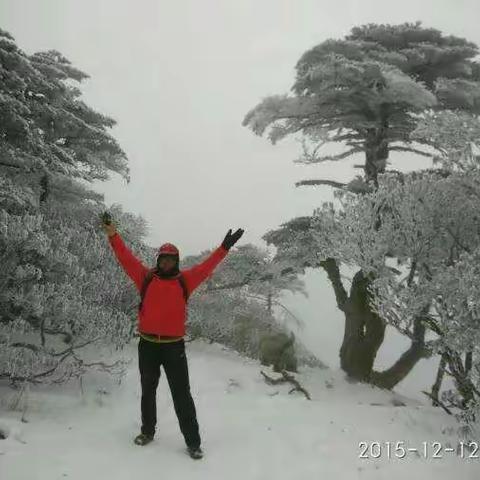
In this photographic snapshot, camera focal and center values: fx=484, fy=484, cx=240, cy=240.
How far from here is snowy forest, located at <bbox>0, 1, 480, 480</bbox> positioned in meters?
6.50

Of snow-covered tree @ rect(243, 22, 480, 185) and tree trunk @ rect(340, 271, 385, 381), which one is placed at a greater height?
snow-covered tree @ rect(243, 22, 480, 185)

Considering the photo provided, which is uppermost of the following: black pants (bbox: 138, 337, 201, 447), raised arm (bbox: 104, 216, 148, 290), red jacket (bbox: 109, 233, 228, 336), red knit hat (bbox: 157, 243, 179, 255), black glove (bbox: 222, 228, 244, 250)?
black glove (bbox: 222, 228, 244, 250)

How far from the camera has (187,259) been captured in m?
17.5

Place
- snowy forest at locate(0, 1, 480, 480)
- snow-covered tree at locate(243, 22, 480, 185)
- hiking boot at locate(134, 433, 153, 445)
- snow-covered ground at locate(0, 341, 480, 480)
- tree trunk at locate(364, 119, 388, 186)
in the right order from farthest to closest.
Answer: tree trunk at locate(364, 119, 388, 186) → snow-covered tree at locate(243, 22, 480, 185) → snowy forest at locate(0, 1, 480, 480) → hiking boot at locate(134, 433, 153, 445) → snow-covered ground at locate(0, 341, 480, 480)

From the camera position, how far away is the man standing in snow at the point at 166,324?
5.26 m

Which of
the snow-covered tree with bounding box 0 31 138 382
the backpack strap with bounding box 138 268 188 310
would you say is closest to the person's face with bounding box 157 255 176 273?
the backpack strap with bounding box 138 268 188 310

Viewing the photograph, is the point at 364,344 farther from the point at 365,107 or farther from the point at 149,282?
the point at 149,282

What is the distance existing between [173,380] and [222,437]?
→ 4.30 ft

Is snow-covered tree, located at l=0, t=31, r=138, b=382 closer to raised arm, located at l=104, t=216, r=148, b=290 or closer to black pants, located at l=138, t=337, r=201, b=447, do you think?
raised arm, located at l=104, t=216, r=148, b=290

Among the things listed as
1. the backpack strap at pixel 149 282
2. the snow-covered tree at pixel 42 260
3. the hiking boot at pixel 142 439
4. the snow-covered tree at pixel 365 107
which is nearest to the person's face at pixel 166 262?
the backpack strap at pixel 149 282

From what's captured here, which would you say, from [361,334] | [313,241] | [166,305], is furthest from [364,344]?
[166,305]

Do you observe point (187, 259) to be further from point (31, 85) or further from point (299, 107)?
point (31, 85)

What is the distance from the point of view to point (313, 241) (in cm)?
1182

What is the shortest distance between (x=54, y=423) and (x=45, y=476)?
1437mm
